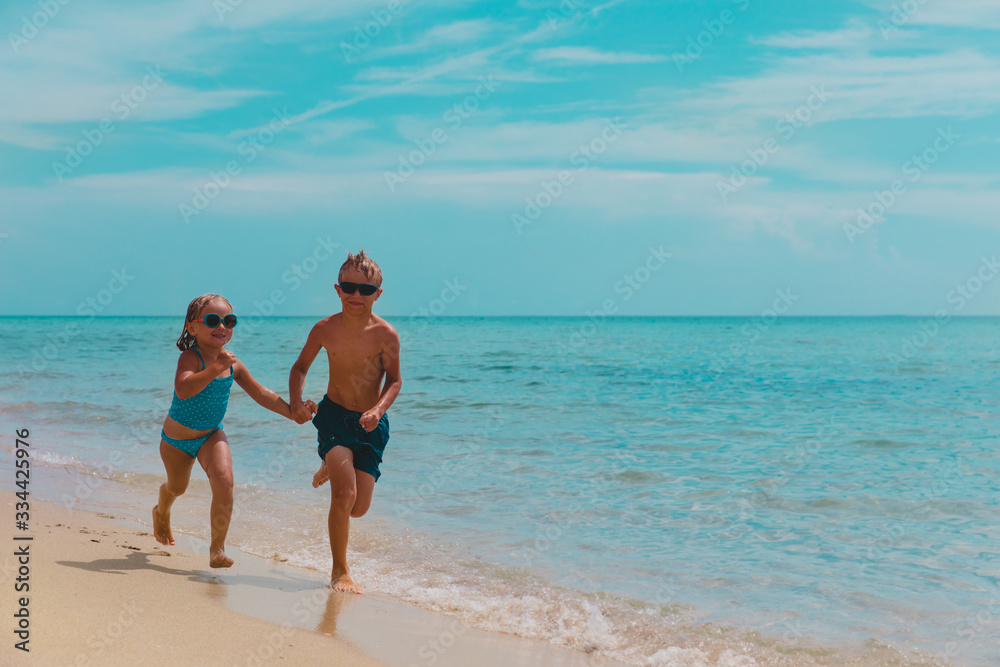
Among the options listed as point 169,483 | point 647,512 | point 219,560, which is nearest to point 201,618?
point 219,560

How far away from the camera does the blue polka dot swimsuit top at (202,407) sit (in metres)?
4.46

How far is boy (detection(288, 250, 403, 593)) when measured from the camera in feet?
14.4

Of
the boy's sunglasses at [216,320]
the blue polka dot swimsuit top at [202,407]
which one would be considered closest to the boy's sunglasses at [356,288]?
the boy's sunglasses at [216,320]

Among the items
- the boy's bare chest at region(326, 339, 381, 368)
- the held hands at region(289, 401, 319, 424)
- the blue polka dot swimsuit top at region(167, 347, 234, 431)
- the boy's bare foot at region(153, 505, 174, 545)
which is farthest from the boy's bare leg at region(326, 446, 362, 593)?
the boy's bare foot at region(153, 505, 174, 545)

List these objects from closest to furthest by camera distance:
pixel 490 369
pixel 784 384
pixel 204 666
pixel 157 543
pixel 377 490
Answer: pixel 204 666 → pixel 157 543 → pixel 377 490 → pixel 784 384 → pixel 490 369

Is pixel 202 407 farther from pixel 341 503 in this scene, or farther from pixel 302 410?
pixel 341 503

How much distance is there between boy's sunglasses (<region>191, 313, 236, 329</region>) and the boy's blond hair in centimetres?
63

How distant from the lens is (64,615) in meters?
3.32

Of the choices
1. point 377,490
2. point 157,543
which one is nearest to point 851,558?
point 377,490

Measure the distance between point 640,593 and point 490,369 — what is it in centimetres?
1678

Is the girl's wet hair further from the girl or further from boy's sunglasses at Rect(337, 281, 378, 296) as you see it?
boy's sunglasses at Rect(337, 281, 378, 296)

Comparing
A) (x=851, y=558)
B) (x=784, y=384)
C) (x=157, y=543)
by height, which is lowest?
(x=157, y=543)

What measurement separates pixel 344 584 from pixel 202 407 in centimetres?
128

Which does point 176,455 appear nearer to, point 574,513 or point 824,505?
point 574,513
